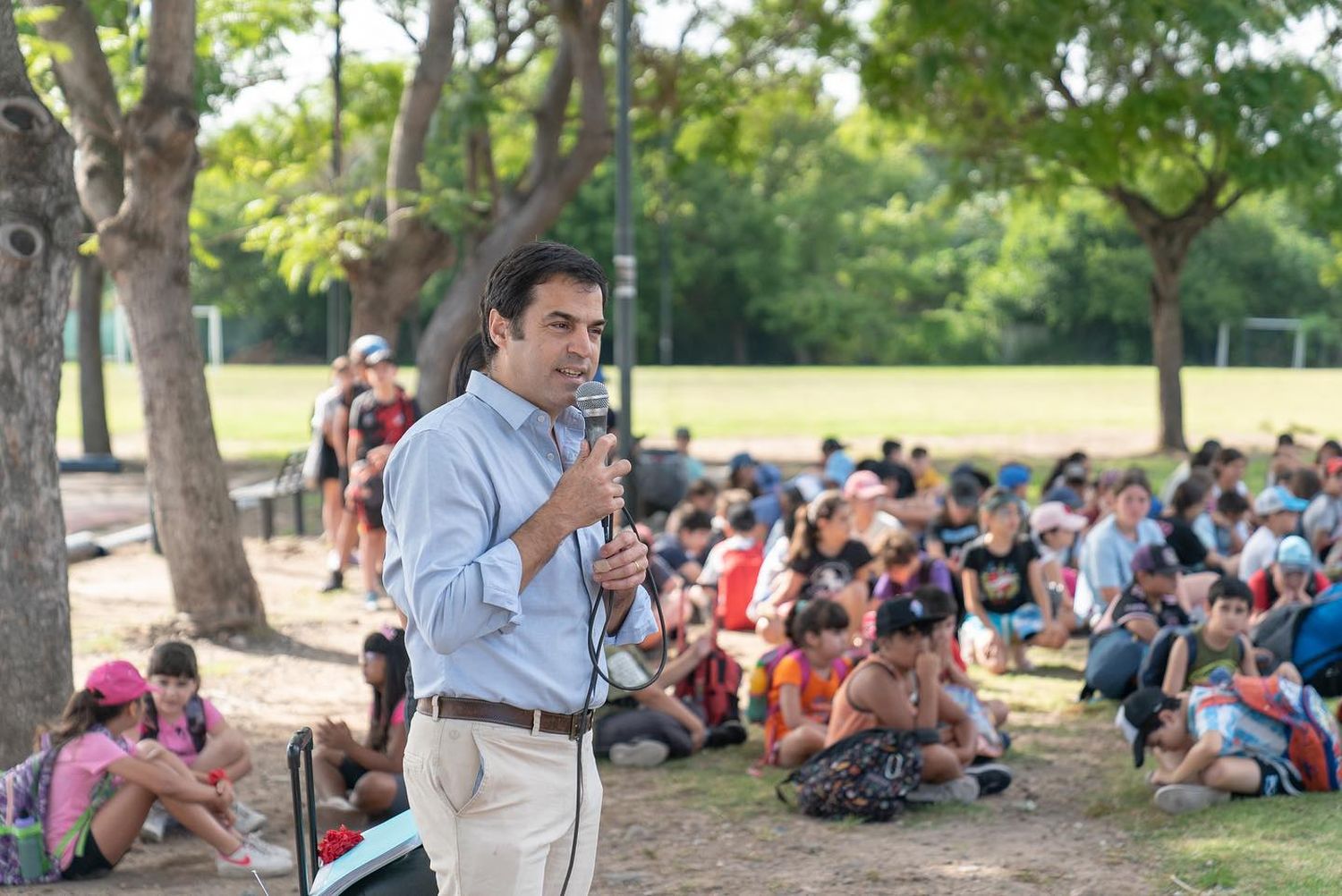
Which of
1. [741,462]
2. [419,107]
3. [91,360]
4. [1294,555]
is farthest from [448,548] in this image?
[91,360]

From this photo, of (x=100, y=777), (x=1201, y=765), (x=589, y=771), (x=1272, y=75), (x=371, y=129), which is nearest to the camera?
(x=589, y=771)

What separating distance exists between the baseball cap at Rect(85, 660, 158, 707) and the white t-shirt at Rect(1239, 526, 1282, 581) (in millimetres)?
6244

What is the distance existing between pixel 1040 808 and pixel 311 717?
3.61m

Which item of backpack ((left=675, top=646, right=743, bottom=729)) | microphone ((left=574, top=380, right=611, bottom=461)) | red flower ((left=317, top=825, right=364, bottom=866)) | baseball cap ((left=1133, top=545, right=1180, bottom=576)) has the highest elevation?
microphone ((left=574, top=380, right=611, bottom=461))

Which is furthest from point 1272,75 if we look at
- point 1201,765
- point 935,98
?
point 1201,765

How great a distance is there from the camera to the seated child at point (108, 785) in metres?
5.33

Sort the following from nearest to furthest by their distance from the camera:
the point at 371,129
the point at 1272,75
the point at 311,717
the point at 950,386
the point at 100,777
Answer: the point at 100,777 → the point at 311,717 → the point at 1272,75 → the point at 371,129 → the point at 950,386

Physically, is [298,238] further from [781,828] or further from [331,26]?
[781,828]

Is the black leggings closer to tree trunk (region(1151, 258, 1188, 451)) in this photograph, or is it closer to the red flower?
the red flower

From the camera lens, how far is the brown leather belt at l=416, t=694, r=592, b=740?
2691 mm

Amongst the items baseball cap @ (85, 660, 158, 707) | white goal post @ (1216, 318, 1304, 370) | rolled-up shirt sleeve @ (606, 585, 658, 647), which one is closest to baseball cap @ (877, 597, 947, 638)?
baseball cap @ (85, 660, 158, 707)

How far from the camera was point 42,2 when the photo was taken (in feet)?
27.8

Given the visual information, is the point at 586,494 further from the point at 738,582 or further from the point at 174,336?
the point at 738,582

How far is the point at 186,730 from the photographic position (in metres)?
6.10
